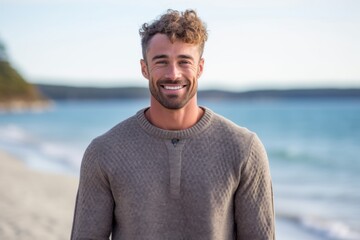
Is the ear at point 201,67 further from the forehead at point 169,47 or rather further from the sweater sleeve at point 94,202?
the sweater sleeve at point 94,202

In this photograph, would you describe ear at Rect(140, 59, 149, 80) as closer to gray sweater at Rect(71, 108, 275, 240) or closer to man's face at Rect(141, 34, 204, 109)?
man's face at Rect(141, 34, 204, 109)

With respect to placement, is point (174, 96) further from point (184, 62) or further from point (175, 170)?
point (175, 170)

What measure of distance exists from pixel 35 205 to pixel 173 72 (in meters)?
6.14

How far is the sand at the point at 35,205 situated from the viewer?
6.45m

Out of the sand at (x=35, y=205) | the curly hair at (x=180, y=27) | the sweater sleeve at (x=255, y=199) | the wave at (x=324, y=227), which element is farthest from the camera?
the wave at (x=324, y=227)

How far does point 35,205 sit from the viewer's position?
26.4 ft

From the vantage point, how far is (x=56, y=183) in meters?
10.6

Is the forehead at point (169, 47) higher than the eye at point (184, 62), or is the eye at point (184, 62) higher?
the forehead at point (169, 47)

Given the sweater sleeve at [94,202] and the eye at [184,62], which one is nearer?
the eye at [184,62]

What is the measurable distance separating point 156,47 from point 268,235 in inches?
33.1

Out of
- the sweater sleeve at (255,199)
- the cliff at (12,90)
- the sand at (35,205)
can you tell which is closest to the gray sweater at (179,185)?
the sweater sleeve at (255,199)

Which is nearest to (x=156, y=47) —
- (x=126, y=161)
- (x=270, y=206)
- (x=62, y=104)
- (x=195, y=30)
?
(x=195, y=30)

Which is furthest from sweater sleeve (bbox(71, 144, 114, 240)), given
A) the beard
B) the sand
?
the sand

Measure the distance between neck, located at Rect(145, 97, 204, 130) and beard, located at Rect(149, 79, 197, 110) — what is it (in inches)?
1.4
